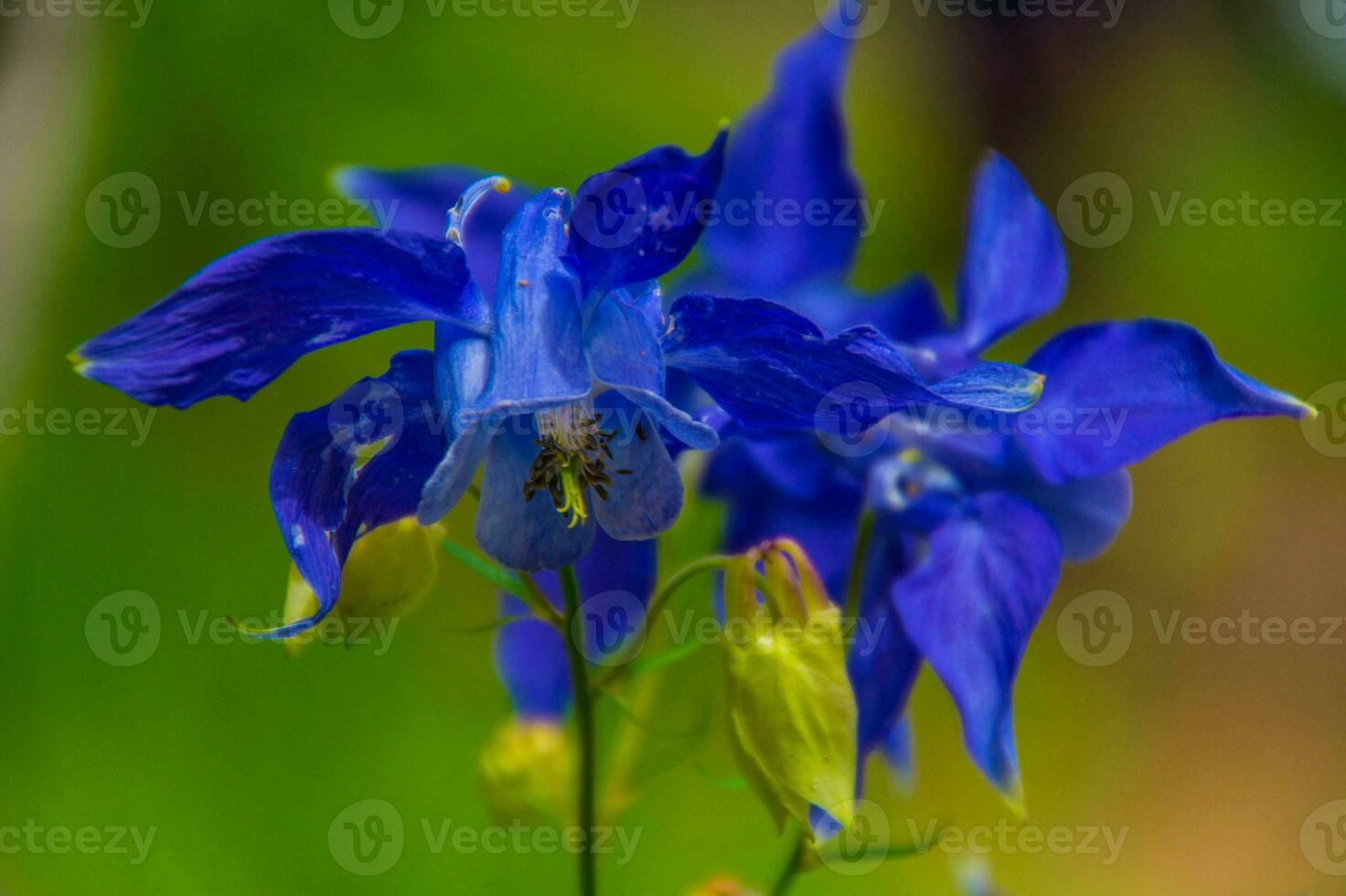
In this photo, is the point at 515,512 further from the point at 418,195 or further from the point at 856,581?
the point at 418,195

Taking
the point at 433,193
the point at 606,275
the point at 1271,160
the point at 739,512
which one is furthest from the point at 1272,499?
the point at 606,275

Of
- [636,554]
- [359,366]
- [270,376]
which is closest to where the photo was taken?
[270,376]

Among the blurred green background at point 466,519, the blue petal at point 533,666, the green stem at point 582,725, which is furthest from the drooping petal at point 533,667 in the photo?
the green stem at point 582,725

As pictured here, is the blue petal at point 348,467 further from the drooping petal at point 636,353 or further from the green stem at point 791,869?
the green stem at point 791,869

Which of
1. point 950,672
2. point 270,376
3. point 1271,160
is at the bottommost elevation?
point 950,672

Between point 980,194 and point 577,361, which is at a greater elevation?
point 980,194

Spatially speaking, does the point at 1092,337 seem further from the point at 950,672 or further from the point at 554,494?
the point at 554,494

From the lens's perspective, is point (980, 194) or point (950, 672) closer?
point (950, 672)

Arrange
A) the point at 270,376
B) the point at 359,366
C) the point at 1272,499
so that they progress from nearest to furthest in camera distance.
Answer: the point at 270,376 → the point at 359,366 → the point at 1272,499
